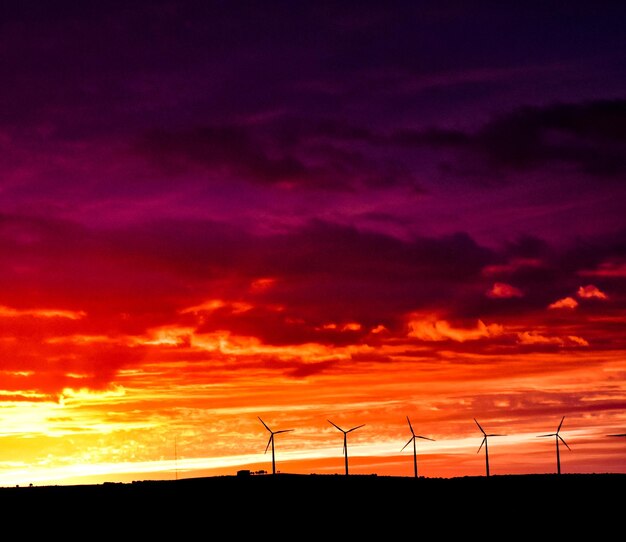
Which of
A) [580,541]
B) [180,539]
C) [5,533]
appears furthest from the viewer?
[5,533]

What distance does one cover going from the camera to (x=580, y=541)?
485 feet

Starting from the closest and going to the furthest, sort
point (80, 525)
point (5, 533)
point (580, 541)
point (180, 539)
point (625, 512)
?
point (580, 541)
point (180, 539)
point (5, 533)
point (80, 525)
point (625, 512)

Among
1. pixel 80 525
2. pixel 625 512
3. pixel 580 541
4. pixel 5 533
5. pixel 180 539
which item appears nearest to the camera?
pixel 580 541

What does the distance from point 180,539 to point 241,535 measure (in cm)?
1083

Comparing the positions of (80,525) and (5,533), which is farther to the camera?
(80,525)

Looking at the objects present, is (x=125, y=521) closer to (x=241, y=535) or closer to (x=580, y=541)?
(x=241, y=535)

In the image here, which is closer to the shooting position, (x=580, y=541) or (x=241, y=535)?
(x=580, y=541)

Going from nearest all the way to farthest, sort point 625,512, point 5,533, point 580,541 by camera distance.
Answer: point 580,541 → point 5,533 → point 625,512

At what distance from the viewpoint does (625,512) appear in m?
200

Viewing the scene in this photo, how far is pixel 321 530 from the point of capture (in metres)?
169

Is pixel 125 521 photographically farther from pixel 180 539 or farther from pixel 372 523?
pixel 372 523

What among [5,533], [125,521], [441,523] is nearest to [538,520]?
[441,523]

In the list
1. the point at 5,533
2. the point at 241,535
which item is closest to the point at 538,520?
the point at 241,535

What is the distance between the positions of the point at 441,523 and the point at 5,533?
78216 mm
